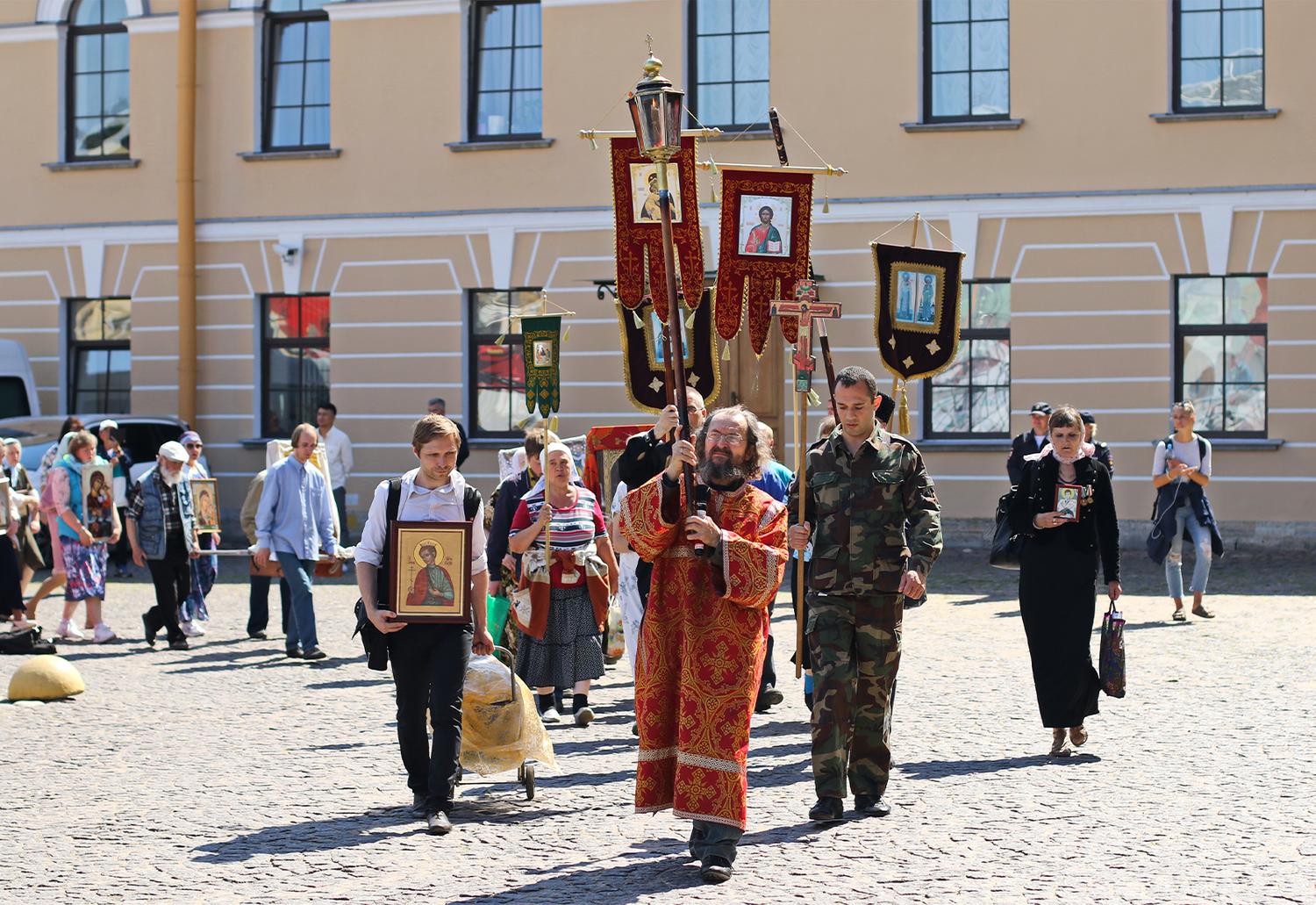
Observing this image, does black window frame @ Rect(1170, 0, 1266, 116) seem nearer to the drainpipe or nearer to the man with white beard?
the man with white beard

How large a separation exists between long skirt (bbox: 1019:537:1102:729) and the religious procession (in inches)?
1.0

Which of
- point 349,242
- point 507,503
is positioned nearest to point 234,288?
point 349,242

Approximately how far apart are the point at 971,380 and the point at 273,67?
384 inches

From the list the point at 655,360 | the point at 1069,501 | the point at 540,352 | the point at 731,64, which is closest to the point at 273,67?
the point at 731,64

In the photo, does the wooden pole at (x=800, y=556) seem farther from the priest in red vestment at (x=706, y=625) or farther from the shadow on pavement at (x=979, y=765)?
the priest in red vestment at (x=706, y=625)

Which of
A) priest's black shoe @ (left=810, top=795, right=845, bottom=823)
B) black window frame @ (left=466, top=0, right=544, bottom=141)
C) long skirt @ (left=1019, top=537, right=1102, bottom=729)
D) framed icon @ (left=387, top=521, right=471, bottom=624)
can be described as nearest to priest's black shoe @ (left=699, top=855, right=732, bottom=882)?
priest's black shoe @ (left=810, top=795, right=845, bottom=823)

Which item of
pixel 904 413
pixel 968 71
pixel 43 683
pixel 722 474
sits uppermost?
pixel 968 71

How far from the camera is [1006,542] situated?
9.55 m

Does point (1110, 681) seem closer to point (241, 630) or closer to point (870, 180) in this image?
point (241, 630)

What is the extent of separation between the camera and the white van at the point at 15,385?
22922 millimetres

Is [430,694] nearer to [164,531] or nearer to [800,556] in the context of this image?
[800,556]

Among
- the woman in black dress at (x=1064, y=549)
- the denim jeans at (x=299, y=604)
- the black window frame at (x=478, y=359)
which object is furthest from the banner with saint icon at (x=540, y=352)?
the black window frame at (x=478, y=359)

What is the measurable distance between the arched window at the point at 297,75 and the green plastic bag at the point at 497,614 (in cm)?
1404

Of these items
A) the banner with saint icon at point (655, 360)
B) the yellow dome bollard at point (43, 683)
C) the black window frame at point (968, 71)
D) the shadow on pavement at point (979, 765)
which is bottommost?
the yellow dome bollard at point (43, 683)
